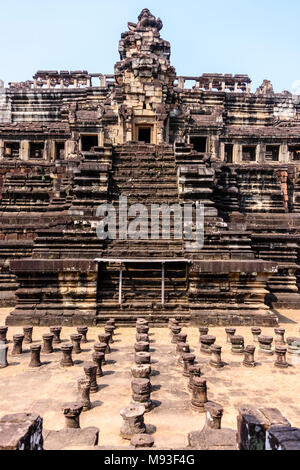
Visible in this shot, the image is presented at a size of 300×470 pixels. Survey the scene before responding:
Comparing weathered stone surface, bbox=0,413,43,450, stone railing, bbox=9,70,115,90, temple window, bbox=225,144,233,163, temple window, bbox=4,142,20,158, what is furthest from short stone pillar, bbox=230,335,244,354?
stone railing, bbox=9,70,115,90

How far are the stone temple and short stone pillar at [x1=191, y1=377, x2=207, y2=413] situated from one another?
4538mm

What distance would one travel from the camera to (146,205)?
12.2 m

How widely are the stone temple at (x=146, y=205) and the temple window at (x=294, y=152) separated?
66mm

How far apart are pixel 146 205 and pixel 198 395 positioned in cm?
816

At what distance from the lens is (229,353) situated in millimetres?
7320

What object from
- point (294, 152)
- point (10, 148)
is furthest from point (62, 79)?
point (294, 152)

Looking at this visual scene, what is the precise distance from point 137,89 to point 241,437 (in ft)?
64.3

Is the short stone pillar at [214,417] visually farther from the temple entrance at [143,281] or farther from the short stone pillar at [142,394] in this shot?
the temple entrance at [143,281]

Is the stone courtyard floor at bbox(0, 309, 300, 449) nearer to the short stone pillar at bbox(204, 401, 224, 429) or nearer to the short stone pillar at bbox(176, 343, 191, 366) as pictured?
the short stone pillar at bbox(176, 343, 191, 366)

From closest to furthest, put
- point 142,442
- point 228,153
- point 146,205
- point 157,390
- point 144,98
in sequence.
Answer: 1. point 142,442
2. point 157,390
3. point 146,205
4. point 144,98
5. point 228,153

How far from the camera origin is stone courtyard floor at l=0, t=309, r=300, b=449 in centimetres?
439

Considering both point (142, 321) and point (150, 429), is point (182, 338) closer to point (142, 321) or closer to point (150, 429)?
point (142, 321)

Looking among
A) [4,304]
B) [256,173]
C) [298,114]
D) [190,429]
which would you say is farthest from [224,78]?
[190,429]
